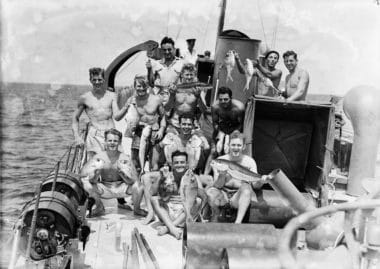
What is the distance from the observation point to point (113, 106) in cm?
680

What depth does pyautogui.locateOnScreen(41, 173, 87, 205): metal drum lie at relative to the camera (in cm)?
568

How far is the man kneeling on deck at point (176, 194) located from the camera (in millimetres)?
5465

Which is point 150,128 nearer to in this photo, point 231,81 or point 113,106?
point 113,106

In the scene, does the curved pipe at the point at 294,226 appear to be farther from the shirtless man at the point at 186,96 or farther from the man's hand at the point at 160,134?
the man's hand at the point at 160,134

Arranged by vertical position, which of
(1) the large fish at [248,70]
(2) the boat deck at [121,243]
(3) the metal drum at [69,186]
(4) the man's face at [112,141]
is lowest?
(2) the boat deck at [121,243]

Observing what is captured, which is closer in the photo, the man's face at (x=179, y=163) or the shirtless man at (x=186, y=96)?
the man's face at (x=179, y=163)

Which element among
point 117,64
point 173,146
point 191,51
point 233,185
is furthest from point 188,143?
point 117,64

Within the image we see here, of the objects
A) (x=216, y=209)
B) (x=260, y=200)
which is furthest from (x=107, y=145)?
(x=260, y=200)

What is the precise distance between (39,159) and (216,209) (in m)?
19.8

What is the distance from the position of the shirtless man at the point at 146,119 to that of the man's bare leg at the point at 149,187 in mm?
810

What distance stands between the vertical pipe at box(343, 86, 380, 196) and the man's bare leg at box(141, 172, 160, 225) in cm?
350

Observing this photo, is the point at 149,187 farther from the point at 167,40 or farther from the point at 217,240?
the point at 167,40

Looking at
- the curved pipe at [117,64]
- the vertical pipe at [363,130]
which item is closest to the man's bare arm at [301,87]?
the vertical pipe at [363,130]

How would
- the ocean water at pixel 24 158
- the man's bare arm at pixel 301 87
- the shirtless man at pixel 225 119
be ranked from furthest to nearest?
the ocean water at pixel 24 158, the man's bare arm at pixel 301 87, the shirtless man at pixel 225 119
